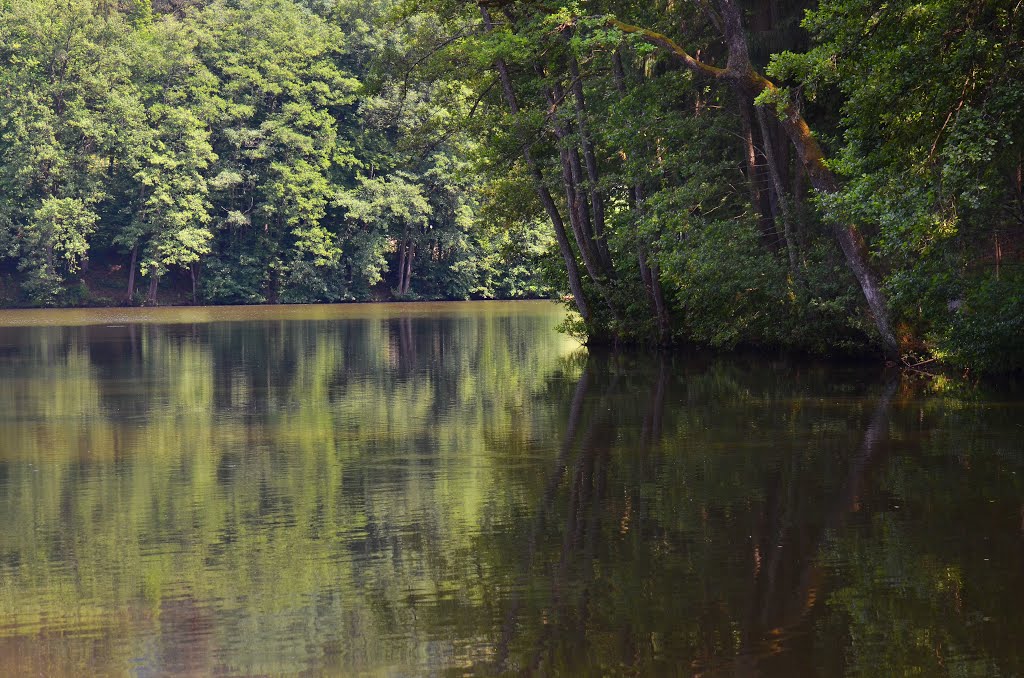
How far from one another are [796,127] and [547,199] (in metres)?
11.4

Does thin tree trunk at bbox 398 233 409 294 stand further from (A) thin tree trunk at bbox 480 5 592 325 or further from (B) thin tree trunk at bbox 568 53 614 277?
(B) thin tree trunk at bbox 568 53 614 277

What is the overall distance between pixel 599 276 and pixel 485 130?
16.6 ft

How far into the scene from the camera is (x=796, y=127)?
2131 centimetres

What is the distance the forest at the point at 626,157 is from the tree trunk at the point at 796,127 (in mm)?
53

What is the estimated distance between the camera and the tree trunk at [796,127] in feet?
69.1

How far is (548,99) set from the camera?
31.4 m

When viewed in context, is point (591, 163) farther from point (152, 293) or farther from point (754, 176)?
point (152, 293)

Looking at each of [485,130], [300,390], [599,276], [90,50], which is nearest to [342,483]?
[300,390]

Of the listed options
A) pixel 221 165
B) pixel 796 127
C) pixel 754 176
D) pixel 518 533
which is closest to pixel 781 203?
pixel 754 176

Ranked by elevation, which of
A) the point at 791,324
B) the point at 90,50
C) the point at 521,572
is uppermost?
the point at 90,50

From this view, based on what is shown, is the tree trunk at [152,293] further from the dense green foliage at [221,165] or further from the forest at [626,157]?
the forest at [626,157]

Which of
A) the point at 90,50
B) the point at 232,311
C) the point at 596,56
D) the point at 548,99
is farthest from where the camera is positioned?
the point at 90,50

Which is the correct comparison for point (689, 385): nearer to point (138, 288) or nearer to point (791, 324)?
point (791, 324)

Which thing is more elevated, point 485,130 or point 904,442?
point 485,130
